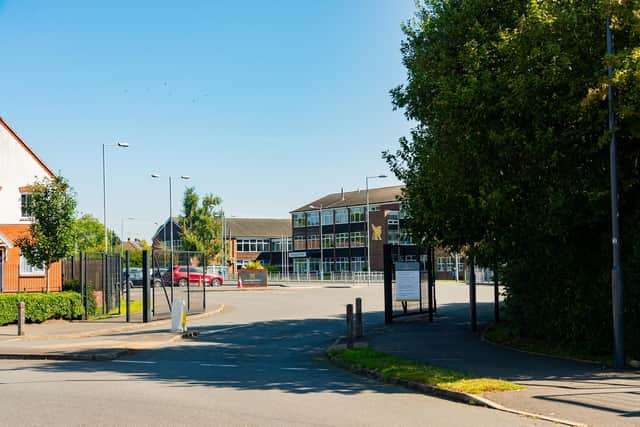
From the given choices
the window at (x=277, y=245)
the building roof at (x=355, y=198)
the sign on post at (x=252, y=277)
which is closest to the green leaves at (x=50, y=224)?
the sign on post at (x=252, y=277)

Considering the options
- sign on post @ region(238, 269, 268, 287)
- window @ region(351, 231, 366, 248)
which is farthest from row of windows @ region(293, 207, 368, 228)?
sign on post @ region(238, 269, 268, 287)

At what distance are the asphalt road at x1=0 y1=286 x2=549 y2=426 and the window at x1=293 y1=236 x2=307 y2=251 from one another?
263 ft

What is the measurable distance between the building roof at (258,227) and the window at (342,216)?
2809 centimetres

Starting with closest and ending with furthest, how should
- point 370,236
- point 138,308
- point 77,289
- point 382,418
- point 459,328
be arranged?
point 382,418 < point 459,328 < point 77,289 < point 138,308 < point 370,236

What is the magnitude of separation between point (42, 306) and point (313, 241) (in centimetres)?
7249

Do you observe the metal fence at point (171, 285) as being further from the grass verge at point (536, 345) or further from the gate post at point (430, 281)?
the grass verge at point (536, 345)

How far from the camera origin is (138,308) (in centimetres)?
3369

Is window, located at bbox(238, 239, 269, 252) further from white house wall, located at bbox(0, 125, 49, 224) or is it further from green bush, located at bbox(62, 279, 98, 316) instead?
green bush, located at bbox(62, 279, 98, 316)

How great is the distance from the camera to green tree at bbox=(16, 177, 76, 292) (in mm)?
28297

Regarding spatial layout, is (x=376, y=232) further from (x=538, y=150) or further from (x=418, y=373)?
(x=418, y=373)

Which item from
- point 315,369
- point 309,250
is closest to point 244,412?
point 315,369

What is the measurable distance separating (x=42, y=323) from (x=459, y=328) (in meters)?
15.0

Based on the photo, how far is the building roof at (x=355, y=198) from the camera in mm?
89312

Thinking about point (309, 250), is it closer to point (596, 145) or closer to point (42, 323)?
point (42, 323)
